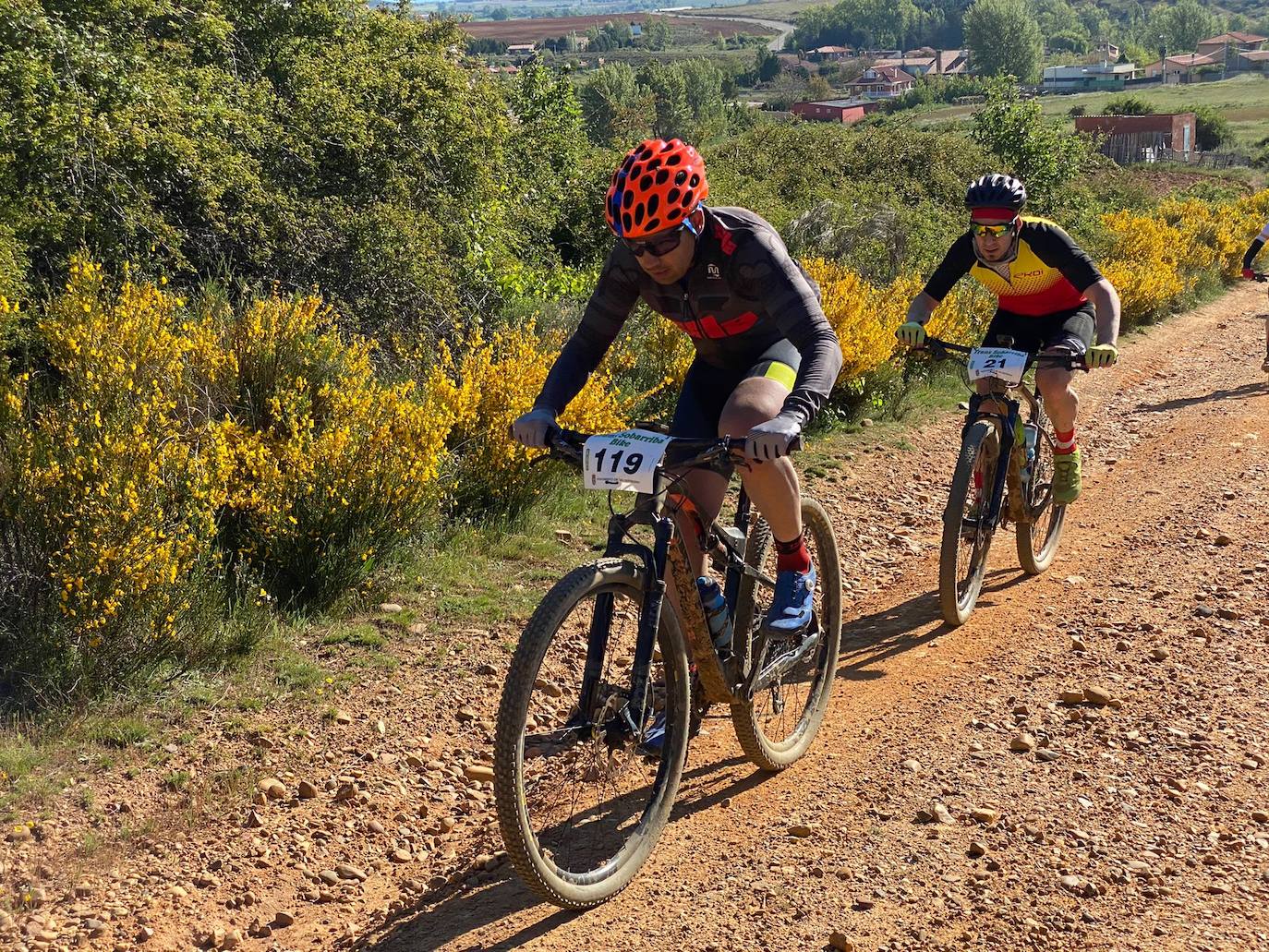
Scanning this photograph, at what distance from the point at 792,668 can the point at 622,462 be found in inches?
58.7

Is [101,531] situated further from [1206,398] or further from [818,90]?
[818,90]

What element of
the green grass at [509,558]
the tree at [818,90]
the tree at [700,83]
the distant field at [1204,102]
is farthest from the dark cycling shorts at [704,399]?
the tree at [818,90]

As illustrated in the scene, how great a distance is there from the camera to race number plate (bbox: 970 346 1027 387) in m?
6.08

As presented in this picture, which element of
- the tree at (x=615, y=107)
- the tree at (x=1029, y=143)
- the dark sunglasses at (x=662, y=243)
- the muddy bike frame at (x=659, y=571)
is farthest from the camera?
the tree at (x=1029, y=143)

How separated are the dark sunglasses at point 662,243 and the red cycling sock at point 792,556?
1104 millimetres

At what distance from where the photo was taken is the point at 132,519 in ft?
15.3

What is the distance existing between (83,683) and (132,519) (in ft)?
2.16

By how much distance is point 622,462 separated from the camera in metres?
3.54

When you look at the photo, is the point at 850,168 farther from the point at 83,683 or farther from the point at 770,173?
the point at 83,683

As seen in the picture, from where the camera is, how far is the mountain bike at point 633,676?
342cm

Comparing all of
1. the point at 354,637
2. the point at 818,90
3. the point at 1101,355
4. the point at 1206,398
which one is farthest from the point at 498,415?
the point at 818,90

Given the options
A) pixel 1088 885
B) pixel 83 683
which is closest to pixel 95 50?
pixel 83 683

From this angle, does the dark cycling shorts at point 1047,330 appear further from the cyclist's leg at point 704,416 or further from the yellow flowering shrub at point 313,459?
the yellow flowering shrub at point 313,459

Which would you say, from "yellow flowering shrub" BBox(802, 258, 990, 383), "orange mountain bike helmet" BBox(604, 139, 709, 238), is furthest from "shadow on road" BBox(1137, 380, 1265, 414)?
"orange mountain bike helmet" BBox(604, 139, 709, 238)
